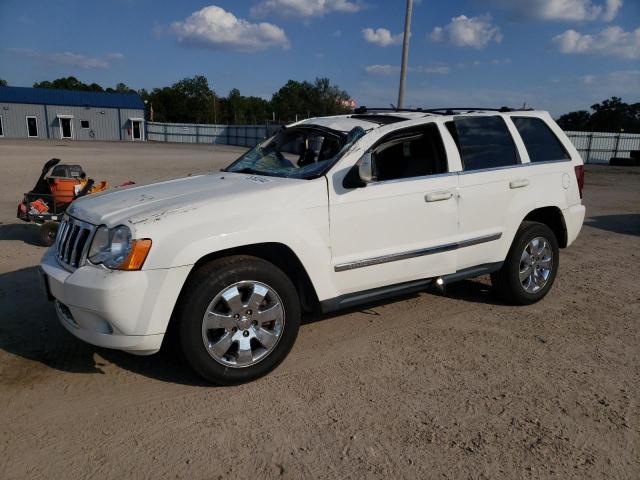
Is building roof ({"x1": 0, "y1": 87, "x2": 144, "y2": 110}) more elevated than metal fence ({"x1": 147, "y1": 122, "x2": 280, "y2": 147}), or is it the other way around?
building roof ({"x1": 0, "y1": 87, "x2": 144, "y2": 110})

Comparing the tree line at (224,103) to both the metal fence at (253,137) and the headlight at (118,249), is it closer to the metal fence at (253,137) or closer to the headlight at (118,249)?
the metal fence at (253,137)

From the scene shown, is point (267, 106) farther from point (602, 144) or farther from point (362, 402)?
point (362, 402)

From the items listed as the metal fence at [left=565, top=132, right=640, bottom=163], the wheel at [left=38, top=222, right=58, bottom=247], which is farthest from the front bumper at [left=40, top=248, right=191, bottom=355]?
the metal fence at [left=565, top=132, right=640, bottom=163]

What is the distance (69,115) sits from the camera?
53031 millimetres

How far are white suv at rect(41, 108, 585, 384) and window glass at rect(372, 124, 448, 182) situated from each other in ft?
0.04

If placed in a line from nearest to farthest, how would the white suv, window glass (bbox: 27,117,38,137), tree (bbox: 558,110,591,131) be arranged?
the white suv
window glass (bbox: 27,117,38,137)
tree (bbox: 558,110,591,131)

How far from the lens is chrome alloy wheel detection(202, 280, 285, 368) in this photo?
11.1 ft

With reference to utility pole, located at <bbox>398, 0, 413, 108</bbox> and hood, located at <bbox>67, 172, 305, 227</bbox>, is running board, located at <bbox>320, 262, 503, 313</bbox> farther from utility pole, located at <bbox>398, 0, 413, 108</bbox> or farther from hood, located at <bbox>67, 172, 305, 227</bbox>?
utility pole, located at <bbox>398, 0, 413, 108</bbox>

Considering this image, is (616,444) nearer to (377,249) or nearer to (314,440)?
(314,440)

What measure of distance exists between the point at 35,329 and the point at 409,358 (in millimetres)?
3107

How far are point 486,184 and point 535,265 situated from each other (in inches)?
44.1

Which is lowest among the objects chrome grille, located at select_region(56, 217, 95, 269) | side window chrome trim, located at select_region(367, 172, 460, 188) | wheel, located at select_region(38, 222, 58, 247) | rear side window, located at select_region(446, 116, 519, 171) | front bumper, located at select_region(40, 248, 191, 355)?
wheel, located at select_region(38, 222, 58, 247)

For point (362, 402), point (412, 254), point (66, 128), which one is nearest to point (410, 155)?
point (412, 254)

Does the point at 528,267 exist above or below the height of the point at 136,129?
below
